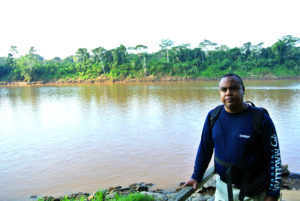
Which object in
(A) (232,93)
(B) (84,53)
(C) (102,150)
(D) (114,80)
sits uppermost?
(B) (84,53)

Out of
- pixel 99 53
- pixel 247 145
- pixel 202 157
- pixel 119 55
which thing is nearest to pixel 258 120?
pixel 247 145

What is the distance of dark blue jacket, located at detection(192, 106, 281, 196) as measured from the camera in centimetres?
158

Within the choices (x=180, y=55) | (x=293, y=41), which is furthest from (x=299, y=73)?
(x=180, y=55)

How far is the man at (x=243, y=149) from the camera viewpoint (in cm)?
159

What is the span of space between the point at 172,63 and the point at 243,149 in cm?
4971

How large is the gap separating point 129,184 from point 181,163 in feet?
5.05

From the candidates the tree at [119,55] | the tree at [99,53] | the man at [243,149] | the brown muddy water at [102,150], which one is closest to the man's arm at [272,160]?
the man at [243,149]

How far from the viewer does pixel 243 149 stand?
1.61 meters

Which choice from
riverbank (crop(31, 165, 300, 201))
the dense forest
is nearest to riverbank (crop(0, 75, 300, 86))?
the dense forest

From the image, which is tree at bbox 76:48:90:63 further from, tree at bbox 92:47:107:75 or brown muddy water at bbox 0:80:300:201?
brown muddy water at bbox 0:80:300:201

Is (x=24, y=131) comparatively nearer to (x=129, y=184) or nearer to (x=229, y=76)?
(x=129, y=184)

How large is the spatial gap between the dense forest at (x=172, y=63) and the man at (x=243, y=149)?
148 ft

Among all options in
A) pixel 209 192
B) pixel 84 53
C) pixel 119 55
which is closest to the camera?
pixel 209 192

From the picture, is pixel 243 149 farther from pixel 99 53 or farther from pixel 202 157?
pixel 99 53
